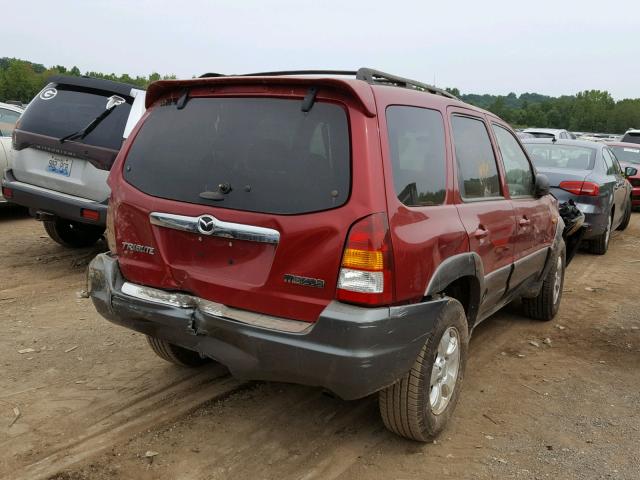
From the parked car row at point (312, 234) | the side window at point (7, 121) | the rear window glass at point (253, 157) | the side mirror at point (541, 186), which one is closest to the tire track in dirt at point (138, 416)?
the parked car row at point (312, 234)

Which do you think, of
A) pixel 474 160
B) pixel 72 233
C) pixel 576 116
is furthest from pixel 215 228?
pixel 576 116

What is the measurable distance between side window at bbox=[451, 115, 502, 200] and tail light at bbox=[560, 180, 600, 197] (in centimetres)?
446

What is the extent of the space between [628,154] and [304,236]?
13.8 metres

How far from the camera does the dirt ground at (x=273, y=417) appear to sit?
2.99 metres

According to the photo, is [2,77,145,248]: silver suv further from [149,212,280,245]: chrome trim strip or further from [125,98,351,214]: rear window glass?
[149,212,280,245]: chrome trim strip

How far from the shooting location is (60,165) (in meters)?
5.89

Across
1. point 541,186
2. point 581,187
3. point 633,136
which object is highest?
point 633,136

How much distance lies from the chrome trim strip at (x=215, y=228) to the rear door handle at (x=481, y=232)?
4.31 ft

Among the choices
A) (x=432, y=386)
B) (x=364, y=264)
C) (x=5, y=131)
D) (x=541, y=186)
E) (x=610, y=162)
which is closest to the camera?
(x=364, y=264)

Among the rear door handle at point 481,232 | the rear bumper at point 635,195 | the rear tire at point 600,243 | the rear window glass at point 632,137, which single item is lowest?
the rear tire at point 600,243

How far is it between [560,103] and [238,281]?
122 meters

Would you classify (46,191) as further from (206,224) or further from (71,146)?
(206,224)

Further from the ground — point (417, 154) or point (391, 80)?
point (391, 80)

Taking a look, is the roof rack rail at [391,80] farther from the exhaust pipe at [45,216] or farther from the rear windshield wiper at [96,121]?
the exhaust pipe at [45,216]
